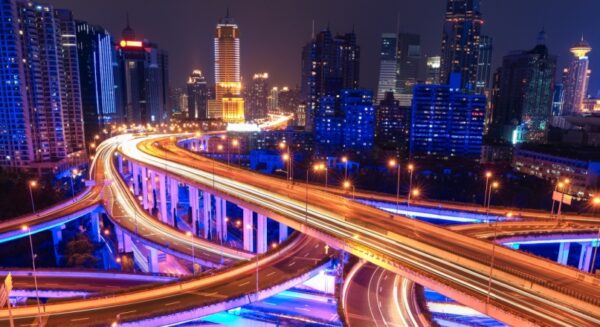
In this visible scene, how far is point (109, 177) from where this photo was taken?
75.6 meters

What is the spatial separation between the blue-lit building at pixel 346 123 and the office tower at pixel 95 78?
78628 millimetres

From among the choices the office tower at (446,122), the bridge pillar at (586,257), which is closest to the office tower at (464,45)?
the office tower at (446,122)

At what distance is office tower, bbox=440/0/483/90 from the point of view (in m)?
192

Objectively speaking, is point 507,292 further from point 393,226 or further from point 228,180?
point 228,180

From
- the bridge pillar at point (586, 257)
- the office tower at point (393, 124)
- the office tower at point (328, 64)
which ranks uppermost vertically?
the office tower at point (328, 64)

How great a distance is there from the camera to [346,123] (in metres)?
115

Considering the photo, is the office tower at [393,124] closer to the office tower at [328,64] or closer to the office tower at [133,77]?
the office tower at [328,64]

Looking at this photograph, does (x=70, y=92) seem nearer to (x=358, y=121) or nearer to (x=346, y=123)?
(x=346, y=123)

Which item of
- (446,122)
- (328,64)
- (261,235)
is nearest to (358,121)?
(446,122)

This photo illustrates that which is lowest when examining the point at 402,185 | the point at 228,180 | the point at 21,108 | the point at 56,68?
the point at 402,185

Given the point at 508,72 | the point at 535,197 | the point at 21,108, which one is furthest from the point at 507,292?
the point at 508,72

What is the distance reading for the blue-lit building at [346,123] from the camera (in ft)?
373

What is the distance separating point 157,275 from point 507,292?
102 feet

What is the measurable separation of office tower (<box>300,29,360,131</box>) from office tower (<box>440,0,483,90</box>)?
47.3m
